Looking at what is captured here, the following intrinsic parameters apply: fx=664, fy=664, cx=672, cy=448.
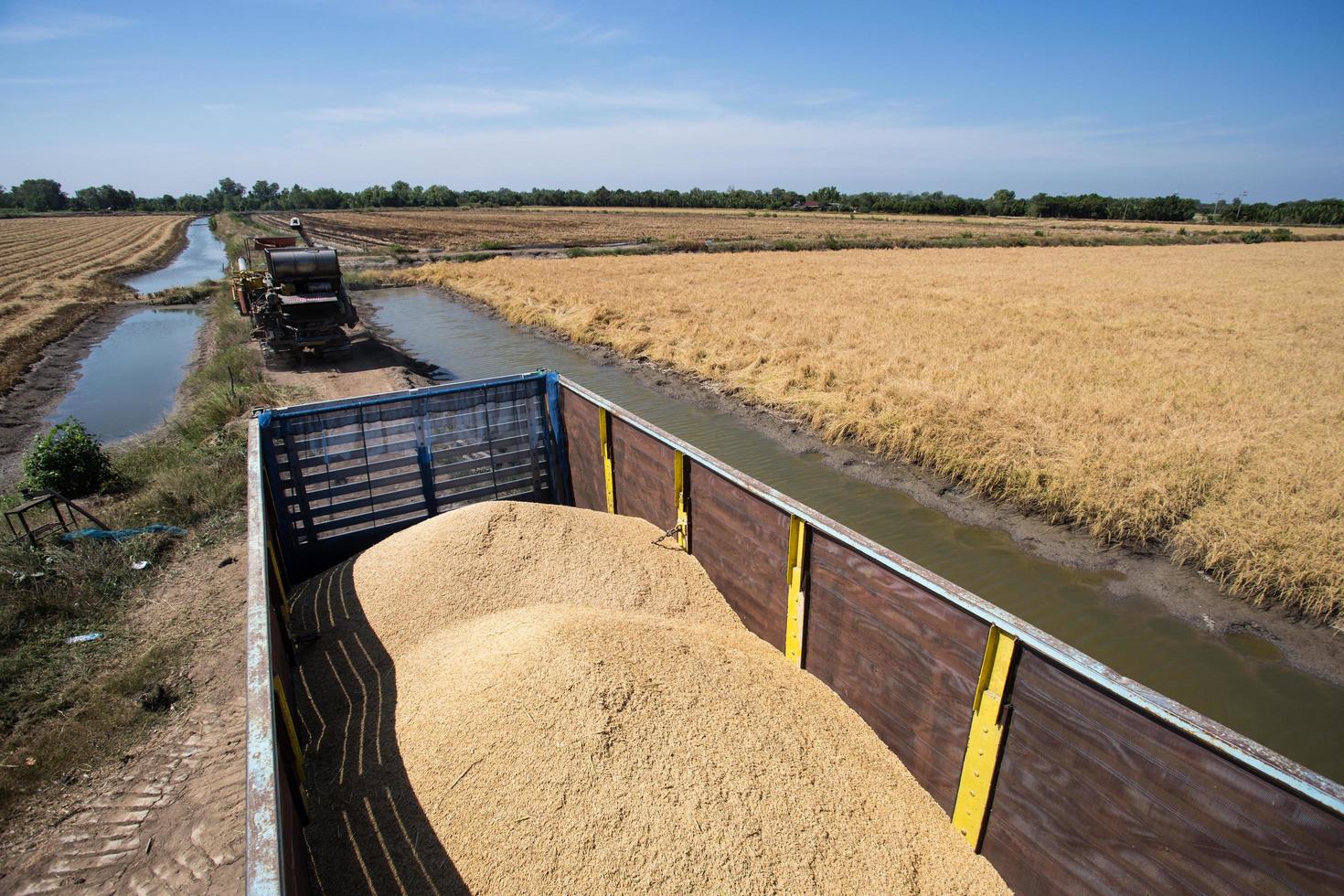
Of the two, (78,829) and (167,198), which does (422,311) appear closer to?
(78,829)

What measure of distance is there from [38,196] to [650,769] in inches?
6953

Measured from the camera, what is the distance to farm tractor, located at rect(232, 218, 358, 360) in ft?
46.9

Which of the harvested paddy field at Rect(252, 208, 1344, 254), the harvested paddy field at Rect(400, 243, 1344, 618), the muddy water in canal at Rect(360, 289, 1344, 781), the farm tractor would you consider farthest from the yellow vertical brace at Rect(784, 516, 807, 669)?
the harvested paddy field at Rect(252, 208, 1344, 254)

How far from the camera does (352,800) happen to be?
2.96m

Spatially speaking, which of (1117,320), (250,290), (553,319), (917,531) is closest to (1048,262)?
(1117,320)

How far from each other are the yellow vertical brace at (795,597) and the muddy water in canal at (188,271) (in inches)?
1476

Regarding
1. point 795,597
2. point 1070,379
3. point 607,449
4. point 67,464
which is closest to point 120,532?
point 67,464

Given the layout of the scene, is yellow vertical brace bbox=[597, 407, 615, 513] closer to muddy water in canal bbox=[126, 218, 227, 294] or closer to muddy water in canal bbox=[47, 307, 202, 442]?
muddy water in canal bbox=[47, 307, 202, 442]

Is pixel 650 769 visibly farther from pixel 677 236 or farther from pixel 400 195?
pixel 400 195

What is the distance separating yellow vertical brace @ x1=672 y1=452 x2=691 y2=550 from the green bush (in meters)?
7.77

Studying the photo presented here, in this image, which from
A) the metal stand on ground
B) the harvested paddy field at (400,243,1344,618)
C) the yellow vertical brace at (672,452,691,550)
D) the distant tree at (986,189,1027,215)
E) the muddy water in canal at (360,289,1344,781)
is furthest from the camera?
the distant tree at (986,189,1027,215)

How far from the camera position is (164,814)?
358cm

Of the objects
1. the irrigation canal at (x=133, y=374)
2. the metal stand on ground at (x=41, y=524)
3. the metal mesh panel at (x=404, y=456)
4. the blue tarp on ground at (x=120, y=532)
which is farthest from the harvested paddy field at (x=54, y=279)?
the metal mesh panel at (x=404, y=456)

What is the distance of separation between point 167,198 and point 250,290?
614ft
